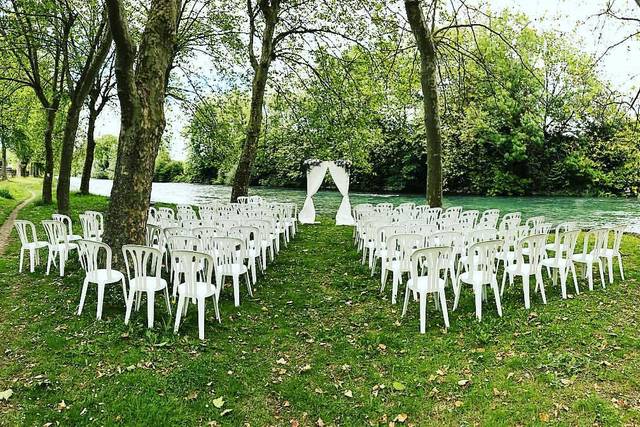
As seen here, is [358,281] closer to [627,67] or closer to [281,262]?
[281,262]

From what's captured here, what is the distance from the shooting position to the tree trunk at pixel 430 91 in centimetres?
999

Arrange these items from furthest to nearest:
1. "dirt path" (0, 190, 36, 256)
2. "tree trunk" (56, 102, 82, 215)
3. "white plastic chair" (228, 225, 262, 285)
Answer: "tree trunk" (56, 102, 82, 215), "dirt path" (0, 190, 36, 256), "white plastic chair" (228, 225, 262, 285)

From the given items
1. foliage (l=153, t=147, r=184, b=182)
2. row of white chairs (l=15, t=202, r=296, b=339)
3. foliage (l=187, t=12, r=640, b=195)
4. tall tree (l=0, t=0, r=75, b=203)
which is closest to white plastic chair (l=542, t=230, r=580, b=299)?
row of white chairs (l=15, t=202, r=296, b=339)

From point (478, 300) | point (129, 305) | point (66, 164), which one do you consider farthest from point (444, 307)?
point (66, 164)

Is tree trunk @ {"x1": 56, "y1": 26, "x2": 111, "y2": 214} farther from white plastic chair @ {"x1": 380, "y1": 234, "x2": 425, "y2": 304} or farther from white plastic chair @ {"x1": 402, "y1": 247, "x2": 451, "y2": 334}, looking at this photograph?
white plastic chair @ {"x1": 402, "y1": 247, "x2": 451, "y2": 334}

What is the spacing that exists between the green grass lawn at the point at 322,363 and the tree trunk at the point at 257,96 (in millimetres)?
7577

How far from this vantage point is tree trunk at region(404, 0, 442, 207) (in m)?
9.99

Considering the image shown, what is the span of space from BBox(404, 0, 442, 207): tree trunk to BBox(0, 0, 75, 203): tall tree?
762cm

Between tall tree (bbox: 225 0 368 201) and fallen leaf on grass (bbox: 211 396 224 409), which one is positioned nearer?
fallen leaf on grass (bbox: 211 396 224 409)

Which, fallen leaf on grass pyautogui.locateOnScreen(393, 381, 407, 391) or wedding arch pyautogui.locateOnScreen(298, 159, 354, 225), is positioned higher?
wedding arch pyautogui.locateOnScreen(298, 159, 354, 225)

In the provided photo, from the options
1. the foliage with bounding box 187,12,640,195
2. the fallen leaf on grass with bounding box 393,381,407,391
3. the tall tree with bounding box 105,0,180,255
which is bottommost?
the fallen leaf on grass with bounding box 393,381,407,391

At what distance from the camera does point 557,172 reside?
97.8 ft

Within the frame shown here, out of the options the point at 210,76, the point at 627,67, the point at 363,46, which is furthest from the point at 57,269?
the point at 627,67

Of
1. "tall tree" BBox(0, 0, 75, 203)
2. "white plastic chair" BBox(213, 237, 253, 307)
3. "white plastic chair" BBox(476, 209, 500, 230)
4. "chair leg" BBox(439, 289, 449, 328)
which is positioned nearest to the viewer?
"chair leg" BBox(439, 289, 449, 328)
